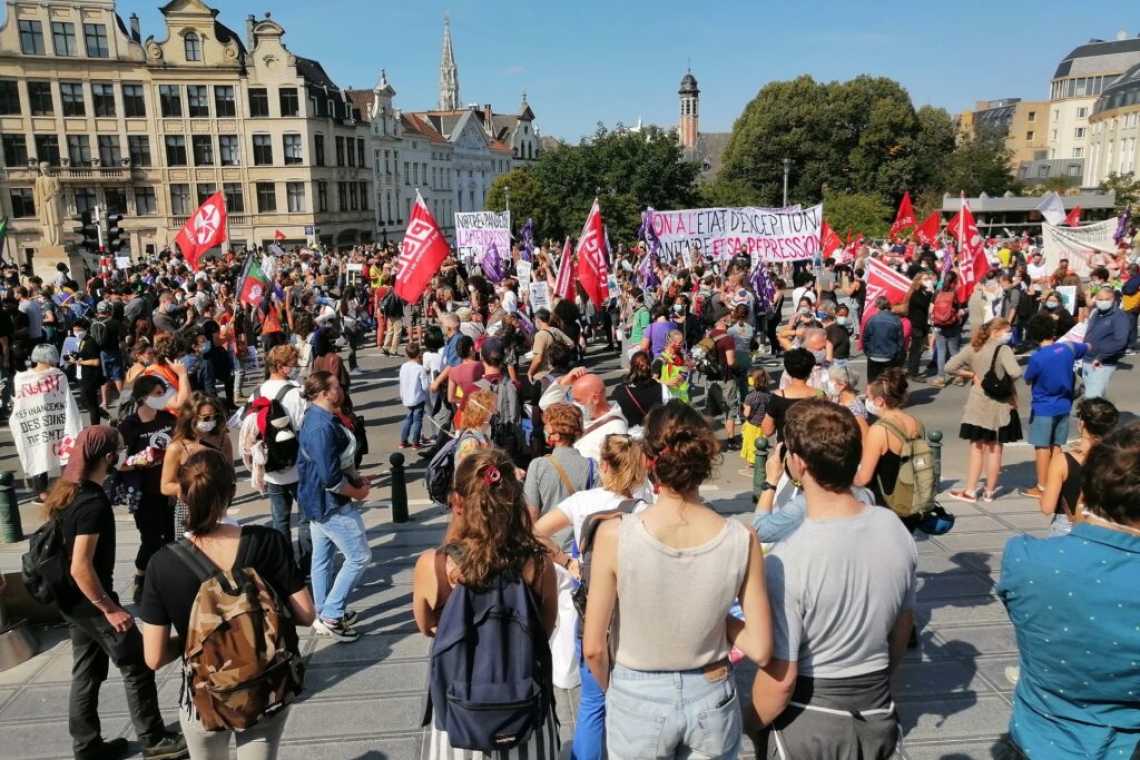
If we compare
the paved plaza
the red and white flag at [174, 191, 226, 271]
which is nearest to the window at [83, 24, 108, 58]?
the red and white flag at [174, 191, 226, 271]

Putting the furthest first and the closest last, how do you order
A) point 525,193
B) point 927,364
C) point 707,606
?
1. point 525,193
2. point 927,364
3. point 707,606

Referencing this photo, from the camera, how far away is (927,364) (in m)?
15.8

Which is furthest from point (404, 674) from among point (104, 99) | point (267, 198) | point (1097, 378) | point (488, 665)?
point (104, 99)

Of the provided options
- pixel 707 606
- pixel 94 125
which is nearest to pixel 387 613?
pixel 707 606

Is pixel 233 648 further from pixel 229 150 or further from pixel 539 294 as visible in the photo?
pixel 229 150

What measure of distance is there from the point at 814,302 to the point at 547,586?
11.3m

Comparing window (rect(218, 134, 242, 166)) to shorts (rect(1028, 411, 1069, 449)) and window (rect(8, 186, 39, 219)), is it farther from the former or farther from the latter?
shorts (rect(1028, 411, 1069, 449))

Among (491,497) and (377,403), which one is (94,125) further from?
(491,497)

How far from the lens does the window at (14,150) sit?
1939 inches

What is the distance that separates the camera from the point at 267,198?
54.7m

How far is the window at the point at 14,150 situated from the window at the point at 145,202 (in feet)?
20.1

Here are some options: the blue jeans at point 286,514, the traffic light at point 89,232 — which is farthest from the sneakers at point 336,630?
the traffic light at point 89,232

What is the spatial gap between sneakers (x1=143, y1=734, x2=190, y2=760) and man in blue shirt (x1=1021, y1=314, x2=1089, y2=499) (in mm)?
7166

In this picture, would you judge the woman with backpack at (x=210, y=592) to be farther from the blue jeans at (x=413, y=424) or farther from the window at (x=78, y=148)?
the window at (x=78, y=148)
